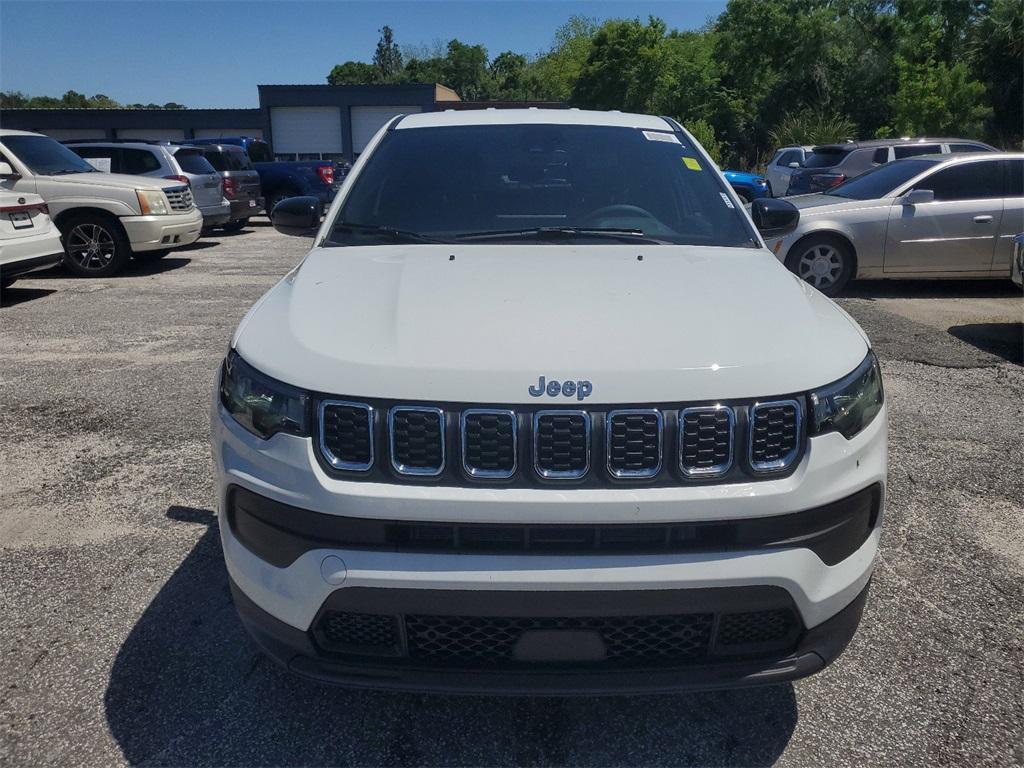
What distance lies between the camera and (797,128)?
3212 centimetres

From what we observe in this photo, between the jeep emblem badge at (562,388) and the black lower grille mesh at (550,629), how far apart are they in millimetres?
527

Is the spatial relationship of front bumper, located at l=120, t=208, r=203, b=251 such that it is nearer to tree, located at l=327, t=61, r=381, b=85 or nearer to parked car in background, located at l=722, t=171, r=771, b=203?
parked car in background, located at l=722, t=171, r=771, b=203

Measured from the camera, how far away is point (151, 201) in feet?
37.0

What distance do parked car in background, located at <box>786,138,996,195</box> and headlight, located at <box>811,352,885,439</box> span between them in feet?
44.0

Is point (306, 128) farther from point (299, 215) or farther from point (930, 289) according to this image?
point (299, 215)

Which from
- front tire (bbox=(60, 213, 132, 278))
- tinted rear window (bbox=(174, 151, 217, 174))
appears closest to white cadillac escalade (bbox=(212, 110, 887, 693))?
front tire (bbox=(60, 213, 132, 278))

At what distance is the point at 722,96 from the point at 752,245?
168 feet

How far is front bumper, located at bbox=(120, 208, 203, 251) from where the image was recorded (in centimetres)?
1120

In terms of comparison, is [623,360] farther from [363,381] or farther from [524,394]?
[363,381]

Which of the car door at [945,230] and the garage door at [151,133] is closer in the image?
the car door at [945,230]

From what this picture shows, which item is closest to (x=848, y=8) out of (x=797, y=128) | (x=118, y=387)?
(x=797, y=128)

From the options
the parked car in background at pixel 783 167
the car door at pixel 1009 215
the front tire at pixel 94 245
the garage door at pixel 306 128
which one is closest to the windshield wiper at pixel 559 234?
the car door at pixel 1009 215

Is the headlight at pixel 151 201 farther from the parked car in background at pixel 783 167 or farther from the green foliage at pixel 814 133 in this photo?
the green foliage at pixel 814 133

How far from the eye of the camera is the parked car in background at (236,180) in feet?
52.6
